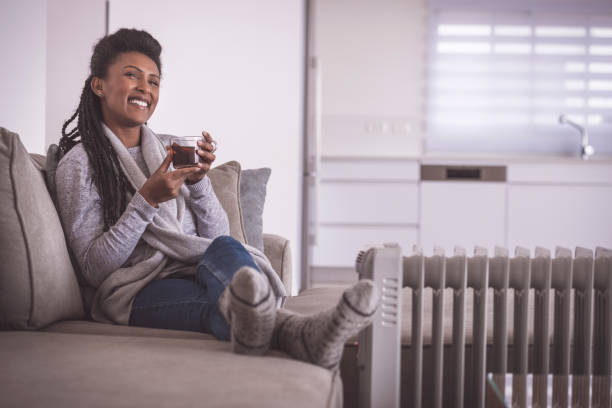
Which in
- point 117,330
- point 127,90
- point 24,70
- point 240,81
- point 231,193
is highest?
point 240,81

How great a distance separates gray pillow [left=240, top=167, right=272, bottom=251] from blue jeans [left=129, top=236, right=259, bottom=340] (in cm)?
46

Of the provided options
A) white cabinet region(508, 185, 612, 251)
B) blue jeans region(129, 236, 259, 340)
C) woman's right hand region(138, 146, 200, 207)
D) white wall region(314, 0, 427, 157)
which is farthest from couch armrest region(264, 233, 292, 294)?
white wall region(314, 0, 427, 157)

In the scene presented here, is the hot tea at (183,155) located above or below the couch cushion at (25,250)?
above

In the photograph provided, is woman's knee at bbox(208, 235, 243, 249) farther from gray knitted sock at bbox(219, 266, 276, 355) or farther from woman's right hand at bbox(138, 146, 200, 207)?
gray knitted sock at bbox(219, 266, 276, 355)

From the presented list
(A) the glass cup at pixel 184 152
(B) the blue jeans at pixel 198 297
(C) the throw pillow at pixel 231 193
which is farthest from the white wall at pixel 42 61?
(B) the blue jeans at pixel 198 297

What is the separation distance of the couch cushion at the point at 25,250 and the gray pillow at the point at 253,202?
2.17ft

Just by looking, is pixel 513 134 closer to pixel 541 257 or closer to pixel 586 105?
pixel 586 105

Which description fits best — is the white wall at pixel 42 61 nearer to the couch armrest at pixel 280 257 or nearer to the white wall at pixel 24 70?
the white wall at pixel 24 70

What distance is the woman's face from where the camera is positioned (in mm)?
1569

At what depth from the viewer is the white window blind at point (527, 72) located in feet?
16.1

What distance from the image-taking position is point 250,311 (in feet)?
3.33

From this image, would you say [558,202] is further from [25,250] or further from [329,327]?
[25,250]

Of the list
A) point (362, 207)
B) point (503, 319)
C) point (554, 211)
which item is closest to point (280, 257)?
point (503, 319)

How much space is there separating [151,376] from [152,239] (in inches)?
22.7
